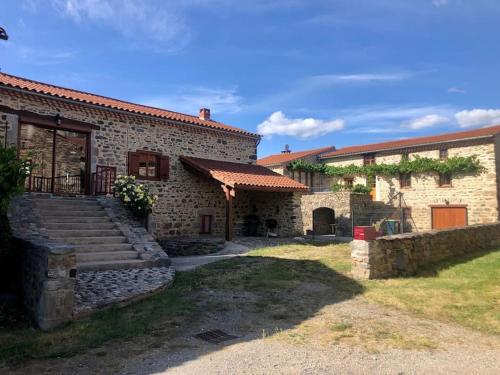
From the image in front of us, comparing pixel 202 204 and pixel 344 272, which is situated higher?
pixel 202 204

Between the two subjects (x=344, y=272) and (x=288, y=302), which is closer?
(x=288, y=302)

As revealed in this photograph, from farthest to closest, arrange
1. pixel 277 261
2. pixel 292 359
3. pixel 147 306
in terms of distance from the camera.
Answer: pixel 277 261 < pixel 147 306 < pixel 292 359

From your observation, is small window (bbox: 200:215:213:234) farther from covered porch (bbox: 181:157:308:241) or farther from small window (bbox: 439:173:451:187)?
small window (bbox: 439:173:451:187)

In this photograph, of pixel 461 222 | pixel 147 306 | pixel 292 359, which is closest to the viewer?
pixel 292 359

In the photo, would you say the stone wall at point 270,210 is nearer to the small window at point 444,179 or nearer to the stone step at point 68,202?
the stone step at point 68,202

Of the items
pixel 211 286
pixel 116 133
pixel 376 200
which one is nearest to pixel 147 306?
pixel 211 286

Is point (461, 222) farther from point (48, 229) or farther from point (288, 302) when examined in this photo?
point (48, 229)

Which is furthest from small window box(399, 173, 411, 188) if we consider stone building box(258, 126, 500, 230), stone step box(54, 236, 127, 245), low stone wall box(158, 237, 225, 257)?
stone step box(54, 236, 127, 245)

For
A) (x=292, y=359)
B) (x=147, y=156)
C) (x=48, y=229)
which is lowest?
(x=292, y=359)

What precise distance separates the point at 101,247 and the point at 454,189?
2070 cm

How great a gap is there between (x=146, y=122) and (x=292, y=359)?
11514mm

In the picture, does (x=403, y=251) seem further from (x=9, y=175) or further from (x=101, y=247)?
(x=9, y=175)

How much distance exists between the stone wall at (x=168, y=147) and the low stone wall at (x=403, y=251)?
8.02 m

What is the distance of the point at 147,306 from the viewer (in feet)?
19.4
